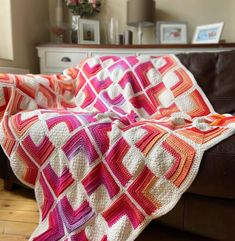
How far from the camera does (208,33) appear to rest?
8.12 ft

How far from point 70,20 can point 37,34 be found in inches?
14.3

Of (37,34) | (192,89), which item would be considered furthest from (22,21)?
(192,89)

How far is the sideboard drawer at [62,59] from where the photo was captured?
2.42 m

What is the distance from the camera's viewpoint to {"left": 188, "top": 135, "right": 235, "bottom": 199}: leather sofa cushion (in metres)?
0.95

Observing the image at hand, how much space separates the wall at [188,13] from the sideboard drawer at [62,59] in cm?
48

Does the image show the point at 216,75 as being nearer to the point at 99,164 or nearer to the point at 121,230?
the point at 99,164

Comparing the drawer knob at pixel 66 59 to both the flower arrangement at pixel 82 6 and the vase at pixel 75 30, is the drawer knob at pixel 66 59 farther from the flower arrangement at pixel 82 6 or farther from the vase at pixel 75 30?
the flower arrangement at pixel 82 6

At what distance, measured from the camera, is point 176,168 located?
98 centimetres

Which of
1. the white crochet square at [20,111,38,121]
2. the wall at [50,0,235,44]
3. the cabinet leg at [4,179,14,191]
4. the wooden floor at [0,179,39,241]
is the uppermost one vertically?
the wall at [50,0,235,44]

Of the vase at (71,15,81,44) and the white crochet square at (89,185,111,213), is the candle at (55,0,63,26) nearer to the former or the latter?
the vase at (71,15,81,44)

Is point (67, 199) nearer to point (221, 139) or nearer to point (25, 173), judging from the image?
point (25, 173)

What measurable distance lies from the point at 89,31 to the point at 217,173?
6.68 feet

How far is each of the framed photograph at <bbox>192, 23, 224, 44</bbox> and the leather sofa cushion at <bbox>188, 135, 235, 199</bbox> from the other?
64.2 inches

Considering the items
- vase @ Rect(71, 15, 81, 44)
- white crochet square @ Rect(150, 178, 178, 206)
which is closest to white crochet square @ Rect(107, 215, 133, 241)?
white crochet square @ Rect(150, 178, 178, 206)
